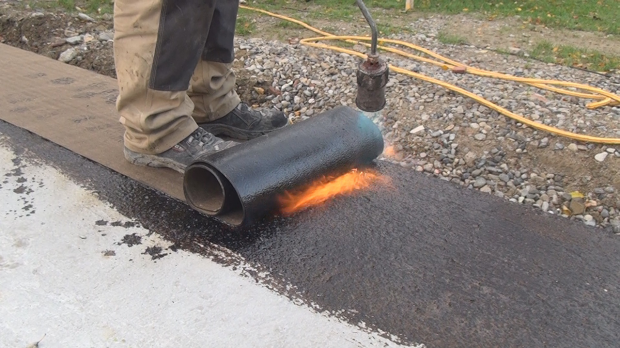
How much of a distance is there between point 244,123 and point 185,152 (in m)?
0.53

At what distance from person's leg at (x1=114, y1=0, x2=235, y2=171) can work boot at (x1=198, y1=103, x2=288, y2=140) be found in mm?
374

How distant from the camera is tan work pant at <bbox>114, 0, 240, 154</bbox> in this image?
2396 mm

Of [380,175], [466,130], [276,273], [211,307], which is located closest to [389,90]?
[466,130]

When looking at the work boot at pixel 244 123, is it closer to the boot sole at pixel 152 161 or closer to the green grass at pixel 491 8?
the boot sole at pixel 152 161

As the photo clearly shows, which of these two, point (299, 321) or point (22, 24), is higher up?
point (22, 24)

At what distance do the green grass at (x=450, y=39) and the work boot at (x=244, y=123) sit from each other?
2395 millimetres

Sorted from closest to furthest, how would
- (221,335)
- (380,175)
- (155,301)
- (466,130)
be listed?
(221,335) → (155,301) → (380,175) → (466,130)

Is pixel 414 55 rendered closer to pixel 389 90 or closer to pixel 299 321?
pixel 389 90

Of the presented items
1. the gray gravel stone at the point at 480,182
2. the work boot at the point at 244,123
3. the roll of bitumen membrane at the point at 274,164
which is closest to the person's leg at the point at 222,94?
the work boot at the point at 244,123

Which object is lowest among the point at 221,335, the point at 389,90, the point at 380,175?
the point at 221,335

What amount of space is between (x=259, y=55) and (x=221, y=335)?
2992mm

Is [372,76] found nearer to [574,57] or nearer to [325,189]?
[325,189]

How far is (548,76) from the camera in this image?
3.99 meters

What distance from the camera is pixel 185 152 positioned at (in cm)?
272
